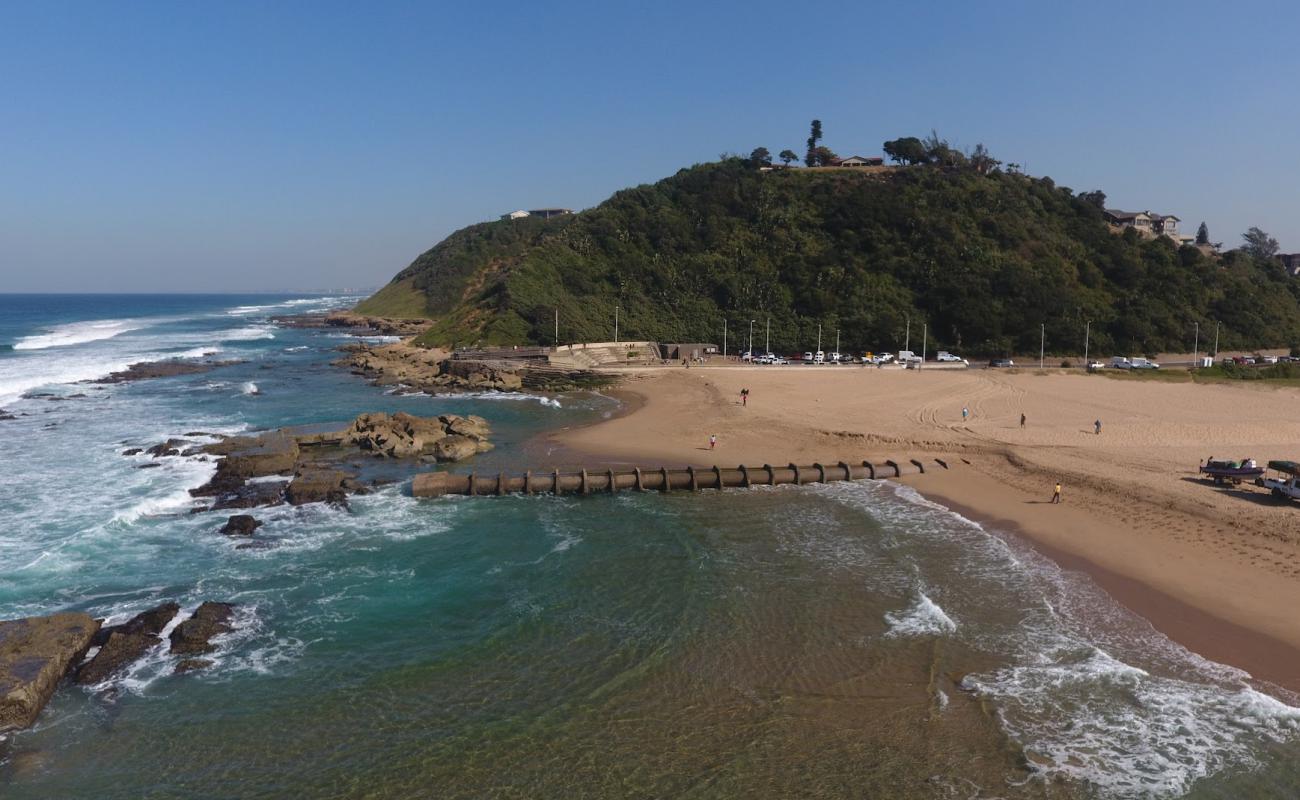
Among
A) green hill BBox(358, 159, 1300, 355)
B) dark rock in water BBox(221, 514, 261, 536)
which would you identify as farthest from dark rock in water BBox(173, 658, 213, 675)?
green hill BBox(358, 159, 1300, 355)

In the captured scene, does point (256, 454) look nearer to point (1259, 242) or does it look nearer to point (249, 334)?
point (249, 334)

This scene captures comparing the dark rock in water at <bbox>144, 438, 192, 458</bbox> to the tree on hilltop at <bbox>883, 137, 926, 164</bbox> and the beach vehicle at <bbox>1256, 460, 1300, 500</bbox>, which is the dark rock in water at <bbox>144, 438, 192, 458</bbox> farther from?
the tree on hilltop at <bbox>883, 137, 926, 164</bbox>

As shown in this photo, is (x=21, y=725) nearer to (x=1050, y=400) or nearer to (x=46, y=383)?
(x=1050, y=400)

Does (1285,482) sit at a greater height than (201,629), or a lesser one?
greater

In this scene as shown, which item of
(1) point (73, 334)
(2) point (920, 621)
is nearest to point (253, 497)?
(2) point (920, 621)

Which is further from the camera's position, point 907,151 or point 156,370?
point 907,151

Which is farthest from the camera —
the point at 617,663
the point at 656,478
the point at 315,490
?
the point at 656,478
